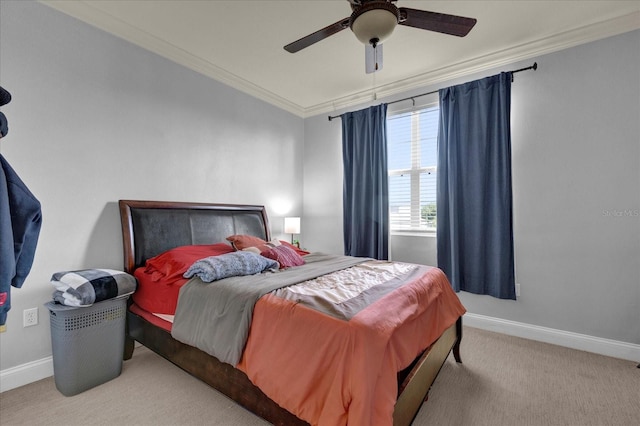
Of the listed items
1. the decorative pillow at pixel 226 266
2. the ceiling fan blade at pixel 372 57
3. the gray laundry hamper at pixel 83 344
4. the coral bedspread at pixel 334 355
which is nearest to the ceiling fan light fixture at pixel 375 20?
the ceiling fan blade at pixel 372 57

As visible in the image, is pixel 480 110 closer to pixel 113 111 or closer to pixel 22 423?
pixel 113 111

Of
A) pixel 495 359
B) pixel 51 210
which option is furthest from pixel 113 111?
pixel 495 359

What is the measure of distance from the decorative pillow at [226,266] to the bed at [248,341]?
Result: 47 cm

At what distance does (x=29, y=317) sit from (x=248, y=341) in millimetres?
1810

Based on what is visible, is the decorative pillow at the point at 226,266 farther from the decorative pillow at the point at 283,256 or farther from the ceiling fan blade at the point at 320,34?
the ceiling fan blade at the point at 320,34

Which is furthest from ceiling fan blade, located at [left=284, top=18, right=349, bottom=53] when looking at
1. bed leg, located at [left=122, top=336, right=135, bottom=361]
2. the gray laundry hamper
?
bed leg, located at [left=122, top=336, right=135, bottom=361]

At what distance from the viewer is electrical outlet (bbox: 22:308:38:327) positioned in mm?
2145

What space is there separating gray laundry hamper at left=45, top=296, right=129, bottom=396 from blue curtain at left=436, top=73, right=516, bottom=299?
317 cm

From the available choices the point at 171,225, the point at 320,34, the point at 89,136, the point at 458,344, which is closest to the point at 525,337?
the point at 458,344

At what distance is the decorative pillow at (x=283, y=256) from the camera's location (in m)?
2.63

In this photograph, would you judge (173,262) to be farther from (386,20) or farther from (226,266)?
(386,20)

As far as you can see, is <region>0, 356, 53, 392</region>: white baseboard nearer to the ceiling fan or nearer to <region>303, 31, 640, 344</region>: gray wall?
the ceiling fan

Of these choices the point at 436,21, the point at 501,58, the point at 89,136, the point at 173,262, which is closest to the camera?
the point at 436,21

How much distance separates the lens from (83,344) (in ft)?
6.59
